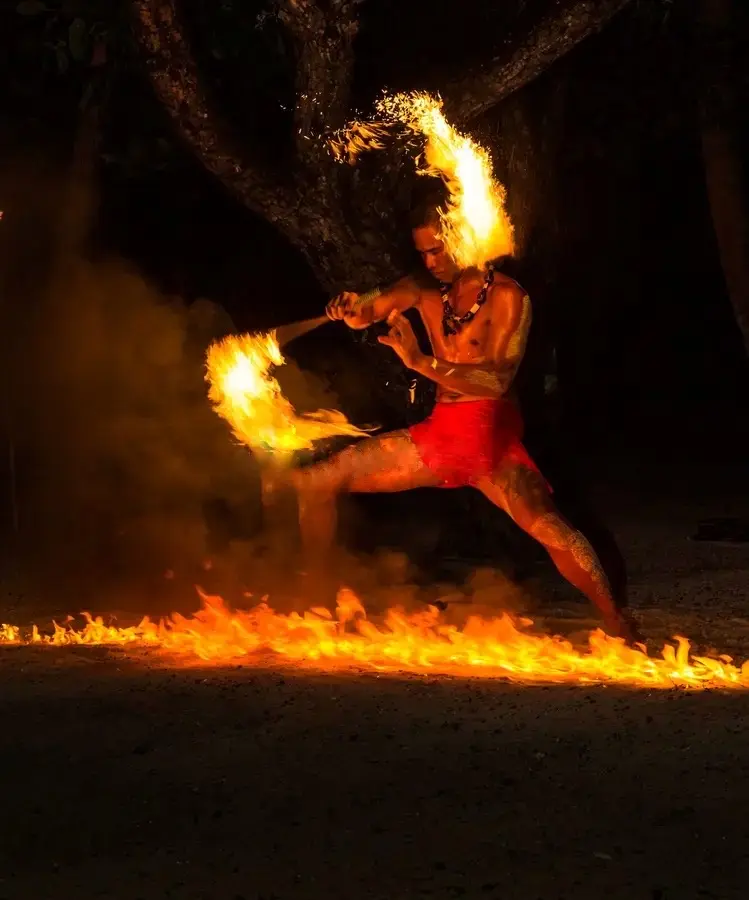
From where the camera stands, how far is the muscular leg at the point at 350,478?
7258 millimetres

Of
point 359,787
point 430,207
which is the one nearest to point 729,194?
point 430,207

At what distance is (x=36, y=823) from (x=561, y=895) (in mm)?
1618

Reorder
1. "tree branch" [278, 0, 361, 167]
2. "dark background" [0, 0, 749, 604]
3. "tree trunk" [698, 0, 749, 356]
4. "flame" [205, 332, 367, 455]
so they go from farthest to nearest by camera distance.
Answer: "tree trunk" [698, 0, 749, 356], "dark background" [0, 0, 749, 604], "tree branch" [278, 0, 361, 167], "flame" [205, 332, 367, 455]

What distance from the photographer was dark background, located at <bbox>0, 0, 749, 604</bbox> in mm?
10062

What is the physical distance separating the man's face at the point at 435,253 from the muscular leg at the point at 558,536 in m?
0.97

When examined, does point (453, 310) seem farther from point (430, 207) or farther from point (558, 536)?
point (558, 536)

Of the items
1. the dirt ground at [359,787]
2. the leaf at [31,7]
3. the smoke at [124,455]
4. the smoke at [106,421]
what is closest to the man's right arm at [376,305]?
the smoke at [124,455]

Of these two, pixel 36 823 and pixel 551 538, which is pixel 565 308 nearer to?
pixel 551 538

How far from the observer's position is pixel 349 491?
7.49 m

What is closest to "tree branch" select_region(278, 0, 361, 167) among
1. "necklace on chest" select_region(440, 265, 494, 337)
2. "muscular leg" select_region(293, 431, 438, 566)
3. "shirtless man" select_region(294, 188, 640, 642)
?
"shirtless man" select_region(294, 188, 640, 642)

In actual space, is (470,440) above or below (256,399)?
below

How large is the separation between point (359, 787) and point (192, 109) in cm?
533

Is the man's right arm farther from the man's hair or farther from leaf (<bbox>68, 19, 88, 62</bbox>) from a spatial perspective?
leaf (<bbox>68, 19, 88, 62</bbox>)

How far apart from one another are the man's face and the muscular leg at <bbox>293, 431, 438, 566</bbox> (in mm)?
798
